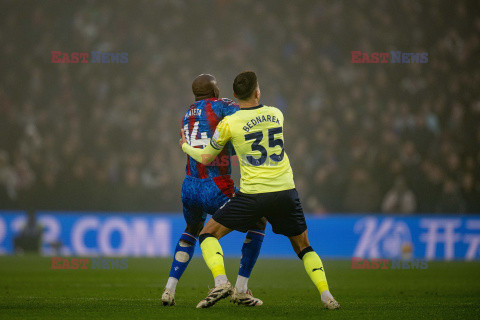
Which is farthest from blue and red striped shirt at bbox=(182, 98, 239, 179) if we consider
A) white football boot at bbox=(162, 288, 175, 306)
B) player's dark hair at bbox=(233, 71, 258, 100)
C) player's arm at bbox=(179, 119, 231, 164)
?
white football boot at bbox=(162, 288, 175, 306)

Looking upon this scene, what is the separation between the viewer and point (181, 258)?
6090 millimetres

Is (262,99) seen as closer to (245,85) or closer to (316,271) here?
(245,85)

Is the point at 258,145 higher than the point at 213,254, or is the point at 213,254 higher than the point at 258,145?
the point at 258,145

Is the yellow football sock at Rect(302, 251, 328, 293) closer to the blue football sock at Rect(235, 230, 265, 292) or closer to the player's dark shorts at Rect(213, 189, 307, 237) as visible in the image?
the player's dark shorts at Rect(213, 189, 307, 237)

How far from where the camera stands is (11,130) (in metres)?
17.7

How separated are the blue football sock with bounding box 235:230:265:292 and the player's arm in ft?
2.99

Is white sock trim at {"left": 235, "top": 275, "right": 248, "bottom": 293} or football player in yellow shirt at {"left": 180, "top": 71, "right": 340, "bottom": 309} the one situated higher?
football player in yellow shirt at {"left": 180, "top": 71, "right": 340, "bottom": 309}

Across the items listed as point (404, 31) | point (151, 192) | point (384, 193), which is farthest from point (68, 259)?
point (404, 31)

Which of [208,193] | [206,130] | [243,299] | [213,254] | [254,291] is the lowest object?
[254,291]

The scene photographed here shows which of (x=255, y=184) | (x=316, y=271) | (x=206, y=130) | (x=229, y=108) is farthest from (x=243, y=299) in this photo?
(x=229, y=108)

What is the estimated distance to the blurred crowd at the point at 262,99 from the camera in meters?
16.6

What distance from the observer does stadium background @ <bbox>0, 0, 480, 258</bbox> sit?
16531mm

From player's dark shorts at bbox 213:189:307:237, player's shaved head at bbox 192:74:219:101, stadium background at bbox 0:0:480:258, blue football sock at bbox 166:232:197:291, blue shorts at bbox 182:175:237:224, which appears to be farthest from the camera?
stadium background at bbox 0:0:480:258

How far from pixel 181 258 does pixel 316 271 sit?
1.30 meters
